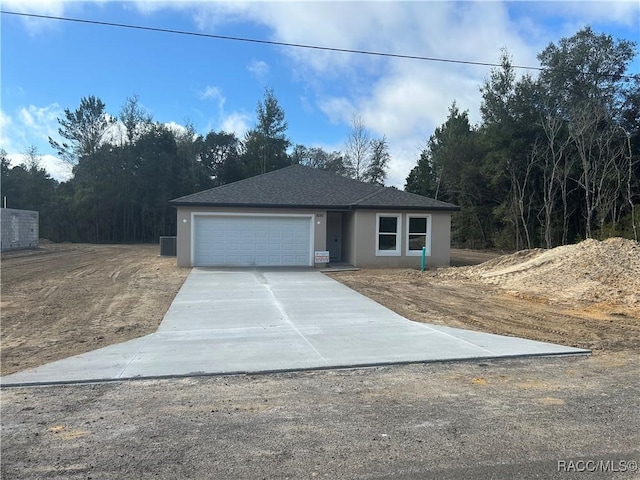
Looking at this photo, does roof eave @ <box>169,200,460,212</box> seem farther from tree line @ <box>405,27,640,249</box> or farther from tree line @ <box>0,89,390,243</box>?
tree line @ <box>0,89,390,243</box>

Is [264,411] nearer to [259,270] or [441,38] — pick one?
[441,38]

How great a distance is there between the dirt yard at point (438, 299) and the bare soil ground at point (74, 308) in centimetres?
2

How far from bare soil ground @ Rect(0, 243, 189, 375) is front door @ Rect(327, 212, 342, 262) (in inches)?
295

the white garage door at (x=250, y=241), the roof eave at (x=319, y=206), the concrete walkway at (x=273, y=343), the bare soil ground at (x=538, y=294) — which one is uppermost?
the roof eave at (x=319, y=206)

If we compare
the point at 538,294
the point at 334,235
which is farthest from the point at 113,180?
the point at 538,294

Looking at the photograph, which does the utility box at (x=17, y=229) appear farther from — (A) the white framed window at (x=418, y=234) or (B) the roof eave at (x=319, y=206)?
(A) the white framed window at (x=418, y=234)

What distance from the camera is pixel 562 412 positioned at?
426cm

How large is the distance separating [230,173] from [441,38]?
36.5 metres

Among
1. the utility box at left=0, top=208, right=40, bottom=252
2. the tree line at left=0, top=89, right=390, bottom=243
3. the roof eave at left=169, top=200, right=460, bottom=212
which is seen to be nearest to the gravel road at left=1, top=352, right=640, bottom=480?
the roof eave at left=169, top=200, right=460, bottom=212

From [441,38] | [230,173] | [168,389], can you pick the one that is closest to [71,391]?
[168,389]

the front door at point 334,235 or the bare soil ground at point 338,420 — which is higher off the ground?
the front door at point 334,235

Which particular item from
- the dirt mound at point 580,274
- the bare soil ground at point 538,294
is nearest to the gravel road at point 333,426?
the bare soil ground at point 538,294

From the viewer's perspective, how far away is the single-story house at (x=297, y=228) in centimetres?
1811

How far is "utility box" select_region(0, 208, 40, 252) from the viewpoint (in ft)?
90.7
